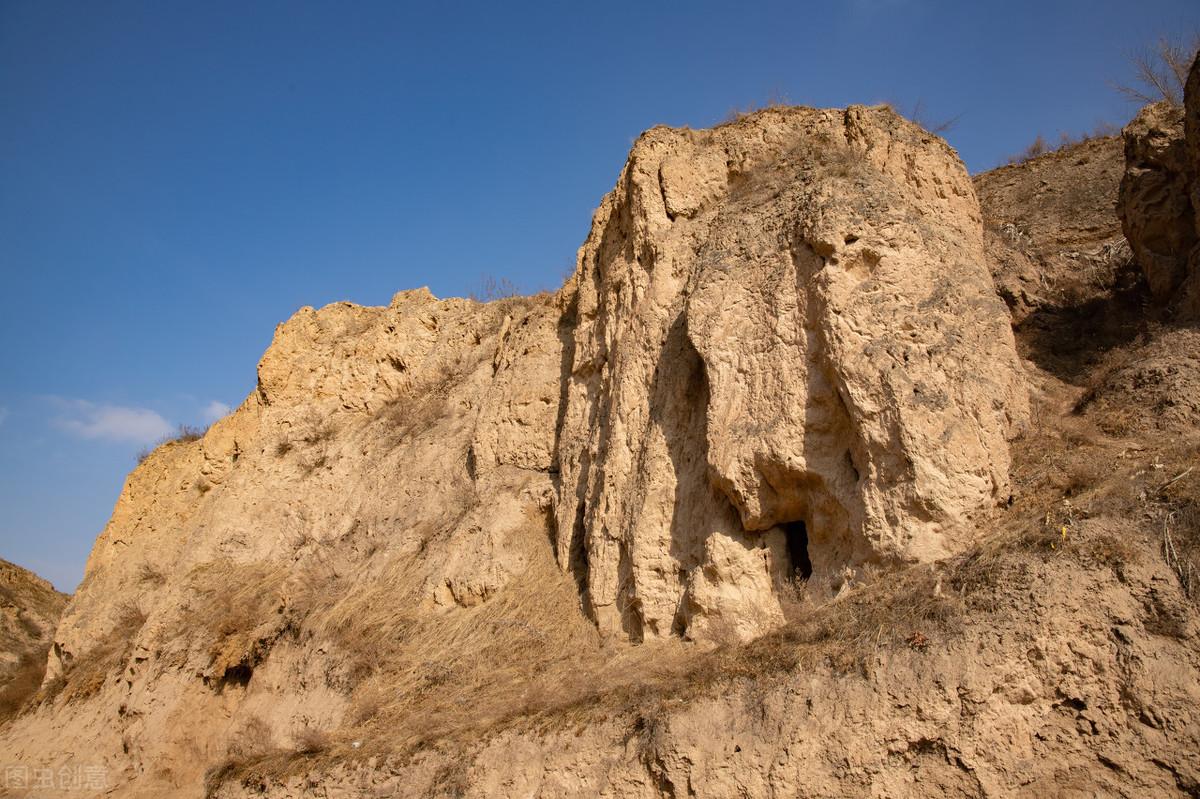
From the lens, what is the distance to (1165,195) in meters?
12.3

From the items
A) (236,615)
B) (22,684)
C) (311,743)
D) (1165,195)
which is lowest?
(311,743)

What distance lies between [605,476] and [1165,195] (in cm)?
916

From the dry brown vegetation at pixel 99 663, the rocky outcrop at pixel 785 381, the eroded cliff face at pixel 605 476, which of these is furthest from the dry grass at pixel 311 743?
the dry brown vegetation at pixel 99 663

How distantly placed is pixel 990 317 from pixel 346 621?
1016 centimetres

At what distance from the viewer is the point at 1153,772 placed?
21.1 ft

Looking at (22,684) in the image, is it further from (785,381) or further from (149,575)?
(785,381)

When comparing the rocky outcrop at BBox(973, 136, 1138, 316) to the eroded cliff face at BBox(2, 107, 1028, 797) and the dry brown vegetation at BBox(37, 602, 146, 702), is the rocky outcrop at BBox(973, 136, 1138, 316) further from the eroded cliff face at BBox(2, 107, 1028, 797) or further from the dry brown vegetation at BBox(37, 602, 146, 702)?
the dry brown vegetation at BBox(37, 602, 146, 702)

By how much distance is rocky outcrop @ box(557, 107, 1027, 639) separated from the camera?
8.92 m

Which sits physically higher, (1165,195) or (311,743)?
(1165,195)

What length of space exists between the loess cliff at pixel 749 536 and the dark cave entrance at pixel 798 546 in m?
0.04

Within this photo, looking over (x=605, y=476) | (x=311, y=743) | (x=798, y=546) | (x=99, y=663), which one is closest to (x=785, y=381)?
(x=798, y=546)

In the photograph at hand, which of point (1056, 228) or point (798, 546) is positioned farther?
point (1056, 228)

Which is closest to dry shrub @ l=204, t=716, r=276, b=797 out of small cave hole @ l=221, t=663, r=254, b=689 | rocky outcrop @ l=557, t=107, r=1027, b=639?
small cave hole @ l=221, t=663, r=254, b=689

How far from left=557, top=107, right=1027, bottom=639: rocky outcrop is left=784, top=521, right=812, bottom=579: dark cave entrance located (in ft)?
0.09
